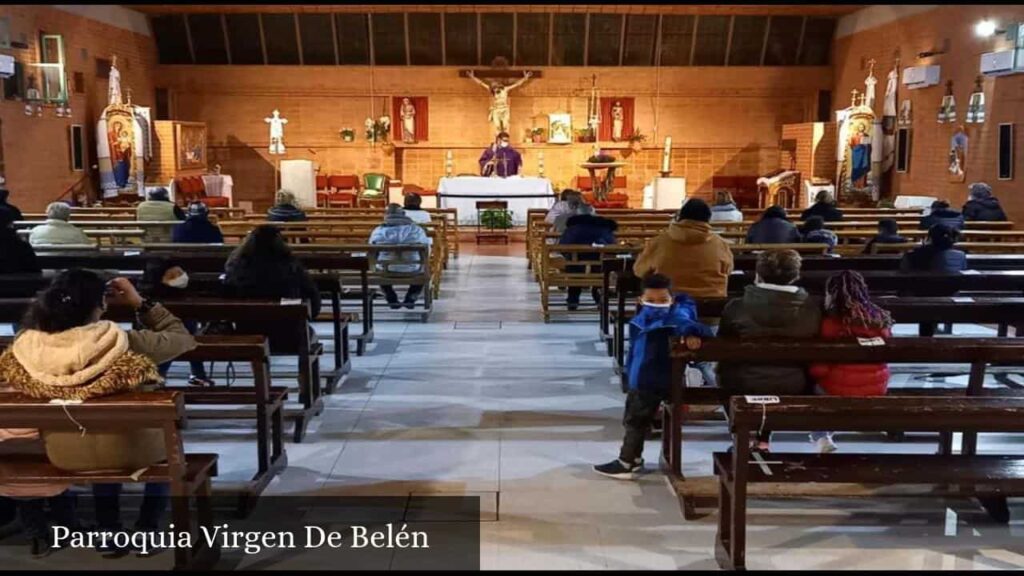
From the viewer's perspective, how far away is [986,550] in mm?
3668

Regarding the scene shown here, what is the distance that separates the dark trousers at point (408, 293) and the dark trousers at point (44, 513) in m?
5.11

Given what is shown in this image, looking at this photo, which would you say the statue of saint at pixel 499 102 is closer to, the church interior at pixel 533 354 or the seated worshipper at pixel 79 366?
the church interior at pixel 533 354

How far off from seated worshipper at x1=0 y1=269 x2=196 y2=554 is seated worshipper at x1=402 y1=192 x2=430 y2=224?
7.12 m

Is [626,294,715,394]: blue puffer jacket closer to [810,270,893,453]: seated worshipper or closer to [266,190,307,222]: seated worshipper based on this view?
[810,270,893,453]: seated worshipper

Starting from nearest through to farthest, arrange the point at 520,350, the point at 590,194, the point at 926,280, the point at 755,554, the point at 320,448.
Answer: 1. the point at 755,554
2. the point at 320,448
3. the point at 926,280
4. the point at 520,350
5. the point at 590,194

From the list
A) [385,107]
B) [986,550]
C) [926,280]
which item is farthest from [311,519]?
[385,107]

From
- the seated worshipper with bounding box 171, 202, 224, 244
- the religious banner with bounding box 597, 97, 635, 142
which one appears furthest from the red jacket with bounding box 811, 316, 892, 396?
the religious banner with bounding box 597, 97, 635, 142

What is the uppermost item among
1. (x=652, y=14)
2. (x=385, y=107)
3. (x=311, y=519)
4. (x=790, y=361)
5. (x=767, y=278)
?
(x=652, y=14)

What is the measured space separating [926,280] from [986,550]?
2868 millimetres

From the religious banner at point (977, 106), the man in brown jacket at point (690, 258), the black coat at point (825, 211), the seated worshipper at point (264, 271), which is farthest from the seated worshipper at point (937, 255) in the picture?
the religious banner at point (977, 106)

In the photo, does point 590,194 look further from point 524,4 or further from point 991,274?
point 991,274

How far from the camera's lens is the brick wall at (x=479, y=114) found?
20.6 m

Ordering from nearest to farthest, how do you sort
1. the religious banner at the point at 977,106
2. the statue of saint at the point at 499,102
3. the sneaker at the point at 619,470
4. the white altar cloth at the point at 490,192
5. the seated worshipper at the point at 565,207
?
the sneaker at the point at 619,470, the seated worshipper at the point at 565,207, the religious banner at the point at 977,106, the white altar cloth at the point at 490,192, the statue of saint at the point at 499,102

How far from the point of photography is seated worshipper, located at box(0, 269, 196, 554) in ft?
10.6
